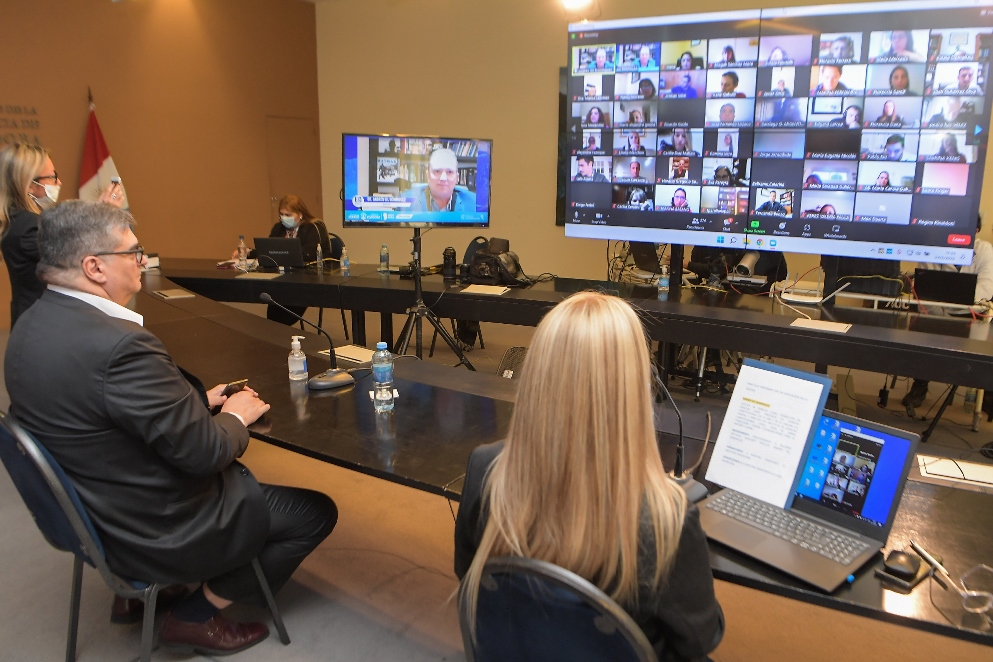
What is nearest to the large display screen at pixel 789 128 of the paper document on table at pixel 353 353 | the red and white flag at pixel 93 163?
the paper document on table at pixel 353 353

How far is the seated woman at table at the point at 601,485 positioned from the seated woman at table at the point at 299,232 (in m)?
3.97

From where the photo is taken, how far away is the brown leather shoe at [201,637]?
78.0 inches

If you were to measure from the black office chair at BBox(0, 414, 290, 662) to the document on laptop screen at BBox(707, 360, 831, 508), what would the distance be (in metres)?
1.42

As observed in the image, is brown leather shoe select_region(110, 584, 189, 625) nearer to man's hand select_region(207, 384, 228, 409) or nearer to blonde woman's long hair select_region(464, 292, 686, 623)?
man's hand select_region(207, 384, 228, 409)

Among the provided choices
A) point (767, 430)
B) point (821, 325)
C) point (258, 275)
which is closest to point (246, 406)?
point (767, 430)

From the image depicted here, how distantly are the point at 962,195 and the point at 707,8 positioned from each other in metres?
3.28

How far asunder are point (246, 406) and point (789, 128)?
8.90 ft

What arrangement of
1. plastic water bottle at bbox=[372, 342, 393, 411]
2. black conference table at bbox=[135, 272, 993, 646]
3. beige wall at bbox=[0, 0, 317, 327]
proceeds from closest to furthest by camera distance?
black conference table at bbox=[135, 272, 993, 646]
plastic water bottle at bbox=[372, 342, 393, 411]
beige wall at bbox=[0, 0, 317, 327]

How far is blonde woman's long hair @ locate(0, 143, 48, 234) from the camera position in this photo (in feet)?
9.07

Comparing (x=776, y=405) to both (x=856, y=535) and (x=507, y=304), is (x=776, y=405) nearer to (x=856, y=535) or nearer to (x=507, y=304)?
(x=856, y=535)

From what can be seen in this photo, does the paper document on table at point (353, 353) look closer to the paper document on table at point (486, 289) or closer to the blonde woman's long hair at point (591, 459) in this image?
the paper document on table at point (486, 289)

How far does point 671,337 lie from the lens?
3.29 metres

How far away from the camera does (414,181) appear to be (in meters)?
3.78

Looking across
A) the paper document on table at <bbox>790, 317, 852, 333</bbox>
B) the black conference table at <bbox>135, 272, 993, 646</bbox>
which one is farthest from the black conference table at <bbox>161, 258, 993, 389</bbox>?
the black conference table at <bbox>135, 272, 993, 646</bbox>
